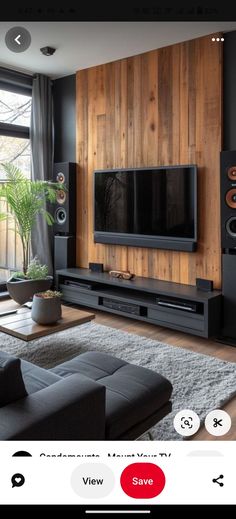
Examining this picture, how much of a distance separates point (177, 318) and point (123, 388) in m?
1.63

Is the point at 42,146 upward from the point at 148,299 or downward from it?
upward

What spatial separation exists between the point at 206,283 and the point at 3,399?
226 cm

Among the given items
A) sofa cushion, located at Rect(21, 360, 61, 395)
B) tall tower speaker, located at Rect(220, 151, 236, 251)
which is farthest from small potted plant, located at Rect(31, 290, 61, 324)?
tall tower speaker, located at Rect(220, 151, 236, 251)

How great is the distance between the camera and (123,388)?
132 centimetres

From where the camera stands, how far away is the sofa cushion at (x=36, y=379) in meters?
1.26

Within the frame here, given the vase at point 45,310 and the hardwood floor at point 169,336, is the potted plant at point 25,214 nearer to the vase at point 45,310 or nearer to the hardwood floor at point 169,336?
the hardwood floor at point 169,336

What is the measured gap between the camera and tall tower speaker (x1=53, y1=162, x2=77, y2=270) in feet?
13.0

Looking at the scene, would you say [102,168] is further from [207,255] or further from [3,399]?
[3,399]

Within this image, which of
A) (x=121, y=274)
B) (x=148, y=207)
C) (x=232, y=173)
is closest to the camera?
(x=232, y=173)

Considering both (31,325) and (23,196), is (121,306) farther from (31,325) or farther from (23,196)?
(23,196)

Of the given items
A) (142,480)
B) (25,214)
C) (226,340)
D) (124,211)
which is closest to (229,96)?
(124,211)

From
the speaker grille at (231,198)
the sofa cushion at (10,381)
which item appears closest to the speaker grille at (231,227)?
the speaker grille at (231,198)

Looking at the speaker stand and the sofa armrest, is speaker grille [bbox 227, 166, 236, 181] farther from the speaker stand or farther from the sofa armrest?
the sofa armrest
